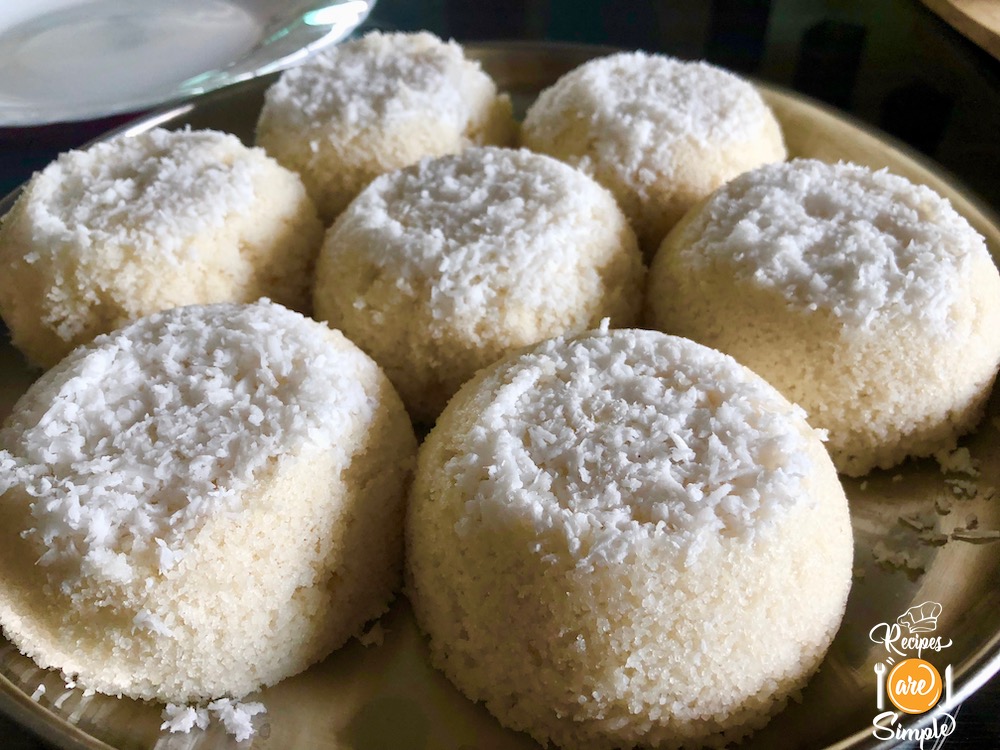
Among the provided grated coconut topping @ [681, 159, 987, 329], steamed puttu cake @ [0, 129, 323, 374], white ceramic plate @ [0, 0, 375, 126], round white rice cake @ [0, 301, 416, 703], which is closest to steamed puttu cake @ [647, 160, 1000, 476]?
grated coconut topping @ [681, 159, 987, 329]

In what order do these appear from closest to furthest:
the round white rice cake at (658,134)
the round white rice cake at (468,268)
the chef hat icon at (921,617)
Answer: the chef hat icon at (921,617) < the round white rice cake at (468,268) < the round white rice cake at (658,134)

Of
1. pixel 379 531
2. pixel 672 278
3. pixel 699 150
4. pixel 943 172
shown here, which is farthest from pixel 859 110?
pixel 379 531

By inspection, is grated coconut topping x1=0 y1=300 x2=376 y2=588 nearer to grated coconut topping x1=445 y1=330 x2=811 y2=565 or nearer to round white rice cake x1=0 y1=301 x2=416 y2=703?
round white rice cake x1=0 y1=301 x2=416 y2=703

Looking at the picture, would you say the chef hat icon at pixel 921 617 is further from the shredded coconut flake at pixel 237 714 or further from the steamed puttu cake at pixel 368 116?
the steamed puttu cake at pixel 368 116

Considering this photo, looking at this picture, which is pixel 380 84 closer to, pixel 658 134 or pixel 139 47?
pixel 658 134

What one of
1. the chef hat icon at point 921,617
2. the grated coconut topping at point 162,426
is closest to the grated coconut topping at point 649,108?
the grated coconut topping at point 162,426

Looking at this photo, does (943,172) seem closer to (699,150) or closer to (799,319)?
(699,150)
